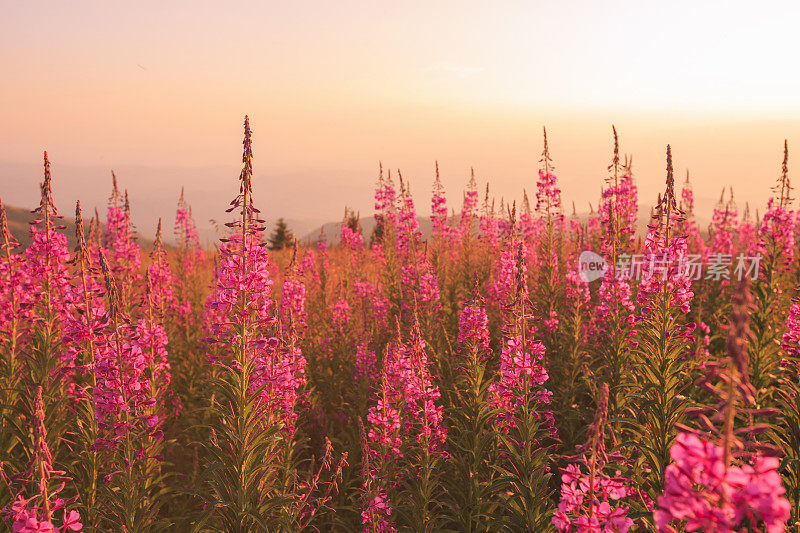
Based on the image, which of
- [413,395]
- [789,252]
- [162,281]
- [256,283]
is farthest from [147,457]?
[789,252]

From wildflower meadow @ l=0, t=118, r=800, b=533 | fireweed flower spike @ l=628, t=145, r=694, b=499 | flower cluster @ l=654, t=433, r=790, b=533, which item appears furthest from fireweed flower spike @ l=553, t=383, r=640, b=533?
fireweed flower spike @ l=628, t=145, r=694, b=499

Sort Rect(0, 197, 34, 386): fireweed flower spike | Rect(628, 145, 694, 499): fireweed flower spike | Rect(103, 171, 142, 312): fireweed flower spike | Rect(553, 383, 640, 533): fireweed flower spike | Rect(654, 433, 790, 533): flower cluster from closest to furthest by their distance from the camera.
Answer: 1. Rect(654, 433, 790, 533): flower cluster
2. Rect(553, 383, 640, 533): fireweed flower spike
3. Rect(628, 145, 694, 499): fireweed flower spike
4. Rect(0, 197, 34, 386): fireweed flower spike
5. Rect(103, 171, 142, 312): fireweed flower spike

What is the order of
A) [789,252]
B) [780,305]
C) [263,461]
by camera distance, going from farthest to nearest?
[789,252] < [780,305] < [263,461]

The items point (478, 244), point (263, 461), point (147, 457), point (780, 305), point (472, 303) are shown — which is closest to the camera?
point (263, 461)

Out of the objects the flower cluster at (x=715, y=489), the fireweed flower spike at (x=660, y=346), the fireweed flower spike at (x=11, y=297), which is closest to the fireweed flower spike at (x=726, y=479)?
the flower cluster at (x=715, y=489)

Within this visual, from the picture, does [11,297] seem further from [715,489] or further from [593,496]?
[715,489]

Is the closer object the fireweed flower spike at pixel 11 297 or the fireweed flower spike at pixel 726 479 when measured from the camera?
the fireweed flower spike at pixel 726 479

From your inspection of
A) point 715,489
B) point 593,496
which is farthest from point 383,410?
point 715,489

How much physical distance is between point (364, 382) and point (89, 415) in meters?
3.59

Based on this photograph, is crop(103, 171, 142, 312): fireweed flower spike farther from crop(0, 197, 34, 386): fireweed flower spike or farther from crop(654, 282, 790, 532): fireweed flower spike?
crop(654, 282, 790, 532): fireweed flower spike

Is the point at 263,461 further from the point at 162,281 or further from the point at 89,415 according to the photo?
the point at 162,281

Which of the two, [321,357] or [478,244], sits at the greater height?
[478,244]

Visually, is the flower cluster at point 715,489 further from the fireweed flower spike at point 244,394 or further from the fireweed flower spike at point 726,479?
the fireweed flower spike at point 244,394

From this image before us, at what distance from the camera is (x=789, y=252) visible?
33.4 feet
